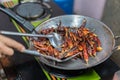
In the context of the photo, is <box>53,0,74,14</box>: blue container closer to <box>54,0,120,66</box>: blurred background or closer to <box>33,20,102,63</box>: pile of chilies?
<box>54,0,120,66</box>: blurred background

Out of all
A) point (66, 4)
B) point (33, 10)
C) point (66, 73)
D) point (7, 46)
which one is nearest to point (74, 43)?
point (66, 73)

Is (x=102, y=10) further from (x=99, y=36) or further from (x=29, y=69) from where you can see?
(x=29, y=69)

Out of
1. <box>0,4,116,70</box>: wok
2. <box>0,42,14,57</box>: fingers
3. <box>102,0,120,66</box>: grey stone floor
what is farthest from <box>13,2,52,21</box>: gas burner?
<box>0,42,14,57</box>: fingers

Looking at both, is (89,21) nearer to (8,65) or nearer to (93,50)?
(93,50)

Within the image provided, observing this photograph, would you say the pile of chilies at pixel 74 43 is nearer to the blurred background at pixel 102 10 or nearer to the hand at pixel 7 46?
the hand at pixel 7 46

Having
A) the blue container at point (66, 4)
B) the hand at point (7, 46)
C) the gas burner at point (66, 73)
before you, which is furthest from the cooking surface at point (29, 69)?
the blue container at point (66, 4)

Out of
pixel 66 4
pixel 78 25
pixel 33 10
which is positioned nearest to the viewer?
pixel 78 25

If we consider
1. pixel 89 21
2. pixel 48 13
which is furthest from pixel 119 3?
pixel 48 13
